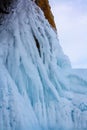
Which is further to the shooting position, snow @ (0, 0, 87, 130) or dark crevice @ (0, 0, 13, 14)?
dark crevice @ (0, 0, 13, 14)

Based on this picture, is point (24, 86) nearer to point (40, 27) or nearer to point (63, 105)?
point (63, 105)

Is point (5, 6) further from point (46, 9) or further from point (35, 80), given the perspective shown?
point (35, 80)

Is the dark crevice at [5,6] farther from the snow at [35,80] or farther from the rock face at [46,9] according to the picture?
the rock face at [46,9]

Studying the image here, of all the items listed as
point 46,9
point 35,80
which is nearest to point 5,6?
point 46,9

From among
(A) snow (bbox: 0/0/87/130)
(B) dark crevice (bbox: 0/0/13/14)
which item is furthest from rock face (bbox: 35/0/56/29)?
(B) dark crevice (bbox: 0/0/13/14)

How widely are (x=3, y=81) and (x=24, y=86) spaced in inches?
39.2

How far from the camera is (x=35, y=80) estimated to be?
16.2 meters

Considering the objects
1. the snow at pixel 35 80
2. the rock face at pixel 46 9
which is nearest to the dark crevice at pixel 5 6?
the snow at pixel 35 80

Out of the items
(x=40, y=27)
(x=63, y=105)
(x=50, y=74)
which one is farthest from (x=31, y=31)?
(x=63, y=105)

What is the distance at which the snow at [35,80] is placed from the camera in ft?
49.7

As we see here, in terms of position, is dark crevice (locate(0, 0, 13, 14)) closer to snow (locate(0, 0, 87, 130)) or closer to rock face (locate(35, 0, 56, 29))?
snow (locate(0, 0, 87, 130))

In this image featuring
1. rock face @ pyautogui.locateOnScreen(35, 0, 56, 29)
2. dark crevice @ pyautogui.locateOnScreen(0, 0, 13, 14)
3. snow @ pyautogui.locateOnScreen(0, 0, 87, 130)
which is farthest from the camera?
rock face @ pyautogui.locateOnScreen(35, 0, 56, 29)

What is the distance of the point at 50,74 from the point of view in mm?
17375

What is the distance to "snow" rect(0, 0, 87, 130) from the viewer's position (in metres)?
15.1
